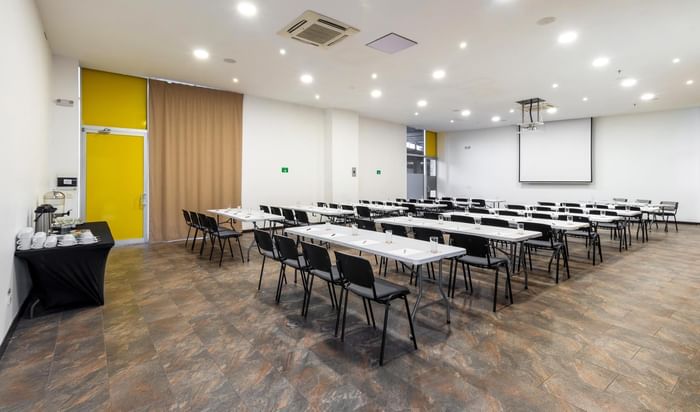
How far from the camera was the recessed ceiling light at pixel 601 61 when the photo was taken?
6.29 m

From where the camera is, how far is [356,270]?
2.88 metres

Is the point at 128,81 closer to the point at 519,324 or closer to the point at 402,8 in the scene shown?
the point at 402,8

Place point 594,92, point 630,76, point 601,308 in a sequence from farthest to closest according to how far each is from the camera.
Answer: point 594,92 → point 630,76 → point 601,308

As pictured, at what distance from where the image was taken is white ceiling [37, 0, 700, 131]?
178 inches

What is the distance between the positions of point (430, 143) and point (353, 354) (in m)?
14.3

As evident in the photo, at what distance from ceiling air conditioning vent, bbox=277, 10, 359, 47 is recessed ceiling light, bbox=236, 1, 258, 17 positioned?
1.79 feet

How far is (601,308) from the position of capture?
3.85 metres

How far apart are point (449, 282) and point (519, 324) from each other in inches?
50.4

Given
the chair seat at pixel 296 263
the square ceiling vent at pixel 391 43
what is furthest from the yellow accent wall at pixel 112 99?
the chair seat at pixel 296 263

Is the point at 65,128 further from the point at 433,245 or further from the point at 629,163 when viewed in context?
the point at 629,163

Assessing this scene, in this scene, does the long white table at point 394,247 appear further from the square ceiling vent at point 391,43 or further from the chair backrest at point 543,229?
the square ceiling vent at point 391,43

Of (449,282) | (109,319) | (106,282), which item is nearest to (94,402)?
(109,319)

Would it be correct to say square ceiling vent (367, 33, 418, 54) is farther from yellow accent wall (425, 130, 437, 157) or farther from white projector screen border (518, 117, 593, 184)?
yellow accent wall (425, 130, 437, 157)

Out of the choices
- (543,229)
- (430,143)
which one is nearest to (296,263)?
(543,229)
